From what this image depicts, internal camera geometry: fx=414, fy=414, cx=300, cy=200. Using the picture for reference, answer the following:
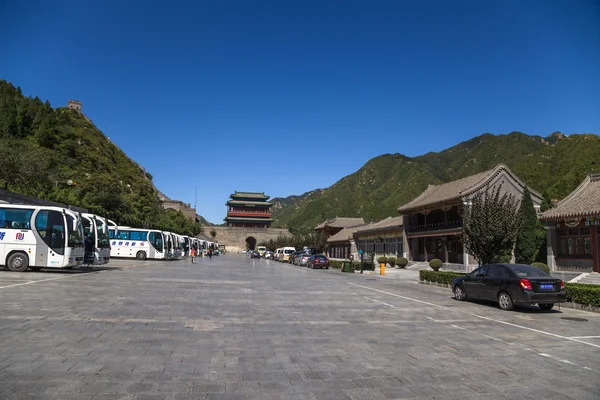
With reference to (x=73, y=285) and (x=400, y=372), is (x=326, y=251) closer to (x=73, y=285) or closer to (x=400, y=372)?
(x=73, y=285)

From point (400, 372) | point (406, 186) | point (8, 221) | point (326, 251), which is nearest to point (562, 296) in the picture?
point (400, 372)

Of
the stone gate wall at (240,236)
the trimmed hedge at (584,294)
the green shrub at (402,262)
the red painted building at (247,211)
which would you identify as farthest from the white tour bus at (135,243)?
the red painted building at (247,211)

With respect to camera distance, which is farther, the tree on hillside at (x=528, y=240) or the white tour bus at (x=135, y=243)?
the white tour bus at (x=135, y=243)

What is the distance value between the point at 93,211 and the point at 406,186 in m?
97.3

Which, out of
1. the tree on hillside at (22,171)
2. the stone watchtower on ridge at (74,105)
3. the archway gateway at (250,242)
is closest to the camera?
the tree on hillside at (22,171)

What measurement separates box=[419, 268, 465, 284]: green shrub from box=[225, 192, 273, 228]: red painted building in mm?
100746

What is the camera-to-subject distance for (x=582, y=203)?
26422 mm

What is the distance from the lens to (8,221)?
19.4 m

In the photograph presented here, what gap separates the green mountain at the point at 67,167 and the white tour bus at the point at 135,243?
→ 21.0 ft

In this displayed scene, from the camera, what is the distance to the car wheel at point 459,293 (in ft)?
51.6

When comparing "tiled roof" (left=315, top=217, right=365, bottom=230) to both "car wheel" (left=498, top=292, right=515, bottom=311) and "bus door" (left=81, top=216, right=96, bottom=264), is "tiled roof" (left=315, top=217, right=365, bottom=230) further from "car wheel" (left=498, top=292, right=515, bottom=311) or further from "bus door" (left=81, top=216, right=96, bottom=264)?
"car wheel" (left=498, top=292, right=515, bottom=311)

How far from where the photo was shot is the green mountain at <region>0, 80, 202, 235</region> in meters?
41.5

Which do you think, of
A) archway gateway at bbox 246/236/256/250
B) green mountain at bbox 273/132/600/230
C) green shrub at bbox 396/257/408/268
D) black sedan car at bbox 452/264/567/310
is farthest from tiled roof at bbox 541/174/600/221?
archway gateway at bbox 246/236/256/250

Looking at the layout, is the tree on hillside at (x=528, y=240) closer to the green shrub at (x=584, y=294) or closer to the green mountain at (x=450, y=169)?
the green mountain at (x=450, y=169)
